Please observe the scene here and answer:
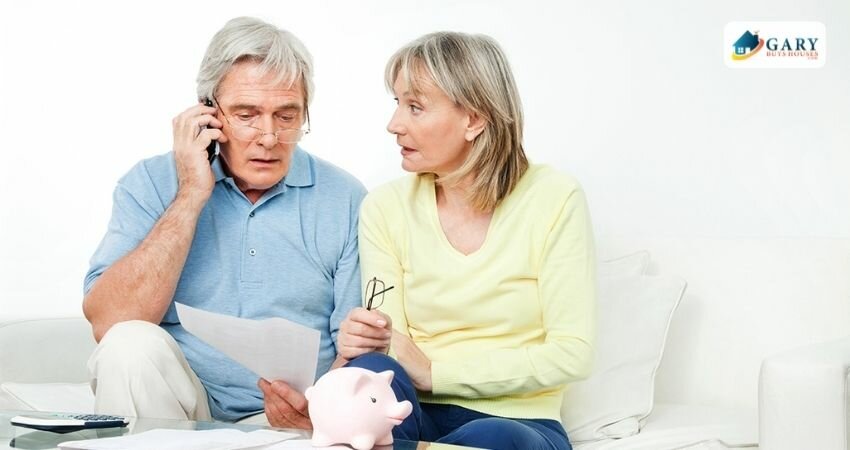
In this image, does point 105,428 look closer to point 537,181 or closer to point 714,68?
point 537,181

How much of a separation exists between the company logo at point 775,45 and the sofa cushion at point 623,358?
2.66 ft

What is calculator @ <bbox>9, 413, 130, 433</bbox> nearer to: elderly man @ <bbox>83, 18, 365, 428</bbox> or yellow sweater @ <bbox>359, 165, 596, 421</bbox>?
elderly man @ <bbox>83, 18, 365, 428</bbox>

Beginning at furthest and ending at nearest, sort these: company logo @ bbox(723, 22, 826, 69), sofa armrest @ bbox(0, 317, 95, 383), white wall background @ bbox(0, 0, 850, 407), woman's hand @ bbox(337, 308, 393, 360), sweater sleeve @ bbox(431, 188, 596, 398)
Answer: company logo @ bbox(723, 22, 826, 69) → sofa armrest @ bbox(0, 317, 95, 383) → white wall background @ bbox(0, 0, 850, 407) → sweater sleeve @ bbox(431, 188, 596, 398) → woman's hand @ bbox(337, 308, 393, 360)

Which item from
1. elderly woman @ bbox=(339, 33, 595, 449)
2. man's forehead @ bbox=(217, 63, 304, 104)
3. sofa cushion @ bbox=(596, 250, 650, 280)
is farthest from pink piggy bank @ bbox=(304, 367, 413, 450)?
sofa cushion @ bbox=(596, 250, 650, 280)

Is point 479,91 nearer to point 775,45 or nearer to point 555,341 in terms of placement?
point 555,341

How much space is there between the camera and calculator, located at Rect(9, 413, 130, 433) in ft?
5.74

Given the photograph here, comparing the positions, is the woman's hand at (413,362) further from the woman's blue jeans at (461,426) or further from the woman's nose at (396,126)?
the woman's nose at (396,126)

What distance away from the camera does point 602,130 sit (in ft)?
10.1

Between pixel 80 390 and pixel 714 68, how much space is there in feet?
5.74

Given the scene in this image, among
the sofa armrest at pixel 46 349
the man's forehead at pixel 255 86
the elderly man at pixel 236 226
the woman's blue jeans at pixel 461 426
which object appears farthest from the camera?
Answer: the sofa armrest at pixel 46 349

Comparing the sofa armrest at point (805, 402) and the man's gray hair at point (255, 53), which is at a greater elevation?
the man's gray hair at point (255, 53)

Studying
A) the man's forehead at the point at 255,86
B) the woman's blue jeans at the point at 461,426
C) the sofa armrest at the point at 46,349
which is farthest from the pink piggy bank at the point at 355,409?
the sofa armrest at the point at 46,349

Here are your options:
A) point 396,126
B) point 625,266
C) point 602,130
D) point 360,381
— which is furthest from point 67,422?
point 602,130

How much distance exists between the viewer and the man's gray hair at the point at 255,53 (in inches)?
91.9
